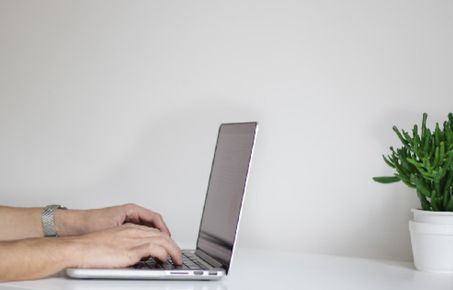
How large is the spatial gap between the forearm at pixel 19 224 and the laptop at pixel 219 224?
0.34 metres

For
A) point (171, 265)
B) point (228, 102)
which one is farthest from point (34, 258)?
point (228, 102)

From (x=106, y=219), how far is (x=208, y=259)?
0.30 m

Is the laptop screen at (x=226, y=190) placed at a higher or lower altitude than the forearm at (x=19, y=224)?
higher

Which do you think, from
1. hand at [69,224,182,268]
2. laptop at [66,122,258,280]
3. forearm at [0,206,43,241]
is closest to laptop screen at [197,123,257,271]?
laptop at [66,122,258,280]

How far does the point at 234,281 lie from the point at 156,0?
0.87 metres

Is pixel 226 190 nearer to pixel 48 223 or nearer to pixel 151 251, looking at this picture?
pixel 151 251

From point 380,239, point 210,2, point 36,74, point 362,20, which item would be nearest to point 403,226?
point 380,239

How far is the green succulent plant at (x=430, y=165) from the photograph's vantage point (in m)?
1.29

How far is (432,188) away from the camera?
4.42ft

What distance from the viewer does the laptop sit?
1.22m

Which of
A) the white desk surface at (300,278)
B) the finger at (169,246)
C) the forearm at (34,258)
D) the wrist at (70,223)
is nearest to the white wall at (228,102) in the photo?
the white desk surface at (300,278)

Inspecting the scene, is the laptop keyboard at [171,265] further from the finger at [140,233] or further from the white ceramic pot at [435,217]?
the white ceramic pot at [435,217]

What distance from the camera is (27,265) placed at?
119 cm

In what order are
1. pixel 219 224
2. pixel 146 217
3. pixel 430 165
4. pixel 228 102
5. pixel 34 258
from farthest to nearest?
pixel 228 102 → pixel 146 217 → pixel 219 224 → pixel 430 165 → pixel 34 258
